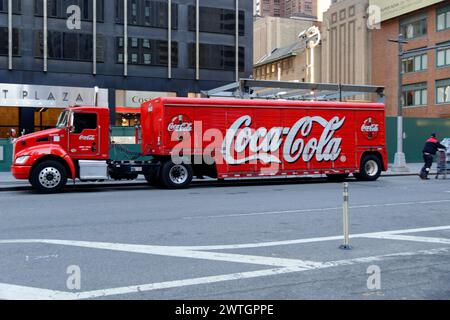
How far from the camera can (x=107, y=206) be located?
1230cm

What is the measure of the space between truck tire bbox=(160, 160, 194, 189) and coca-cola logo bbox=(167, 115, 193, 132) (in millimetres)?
1131

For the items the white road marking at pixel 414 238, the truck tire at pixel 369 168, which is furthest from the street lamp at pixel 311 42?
the white road marking at pixel 414 238

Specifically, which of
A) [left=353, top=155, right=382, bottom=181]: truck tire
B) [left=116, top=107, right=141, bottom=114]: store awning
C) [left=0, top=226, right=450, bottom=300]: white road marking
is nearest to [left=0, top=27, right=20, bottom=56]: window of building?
[left=116, top=107, right=141, bottom=114]: store awning

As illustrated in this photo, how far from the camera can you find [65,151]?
1583cm

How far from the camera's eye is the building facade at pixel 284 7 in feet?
346

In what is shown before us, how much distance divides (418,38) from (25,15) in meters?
36.9

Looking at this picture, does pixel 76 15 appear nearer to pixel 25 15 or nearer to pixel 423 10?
pixel 25 15

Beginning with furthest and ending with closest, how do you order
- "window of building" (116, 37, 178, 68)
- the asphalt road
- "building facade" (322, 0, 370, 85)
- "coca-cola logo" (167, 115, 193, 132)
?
1. "building facade" (322, 0, 370, 85)
2. "window of building" (116, 37, 178, 68)
3. "coca-cola logo" (167, 115, 193, 132)
4. the asphalt road

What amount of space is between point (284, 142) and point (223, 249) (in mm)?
11573

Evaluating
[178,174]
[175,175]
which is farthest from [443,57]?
[175,175]

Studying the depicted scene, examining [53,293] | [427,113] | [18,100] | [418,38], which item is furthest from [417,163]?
[53,293]

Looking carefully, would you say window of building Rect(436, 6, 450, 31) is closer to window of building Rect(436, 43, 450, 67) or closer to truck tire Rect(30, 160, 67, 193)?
window of building Rect(436, 43, 450, 67)

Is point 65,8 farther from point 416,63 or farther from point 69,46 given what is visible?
point 416,63

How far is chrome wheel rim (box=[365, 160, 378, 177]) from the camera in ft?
66.2
